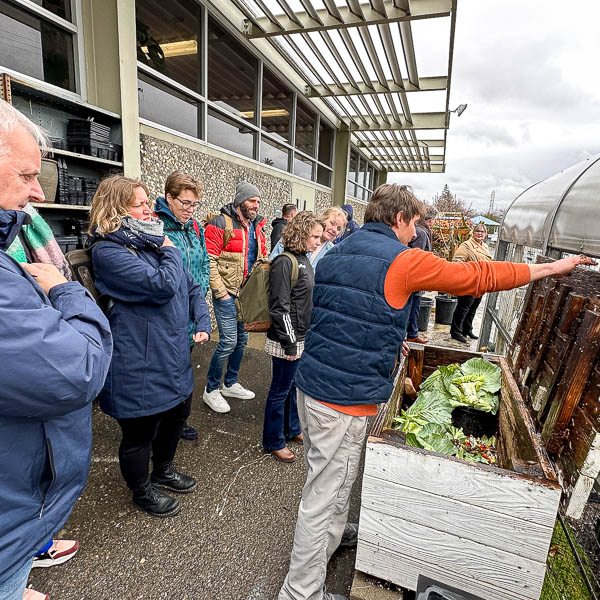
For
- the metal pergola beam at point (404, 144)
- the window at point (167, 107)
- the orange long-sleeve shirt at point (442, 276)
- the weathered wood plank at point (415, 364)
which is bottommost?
the weathered wood plank at point (415, 364)

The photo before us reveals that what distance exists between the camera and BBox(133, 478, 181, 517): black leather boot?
2318mm

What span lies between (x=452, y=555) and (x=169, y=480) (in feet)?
6.11

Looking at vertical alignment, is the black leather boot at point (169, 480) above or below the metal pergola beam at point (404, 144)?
below

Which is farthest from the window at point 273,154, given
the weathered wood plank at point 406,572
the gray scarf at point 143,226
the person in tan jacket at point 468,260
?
the weathered wood plank at point 406,572

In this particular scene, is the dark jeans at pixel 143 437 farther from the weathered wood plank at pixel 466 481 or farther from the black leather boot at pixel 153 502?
the weathered wood plank at pixel 466 481

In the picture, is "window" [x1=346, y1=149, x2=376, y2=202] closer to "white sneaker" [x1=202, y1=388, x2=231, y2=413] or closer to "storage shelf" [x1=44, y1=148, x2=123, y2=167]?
"storage shelf" [x1=44, y1=148, x2=123, y2=167]

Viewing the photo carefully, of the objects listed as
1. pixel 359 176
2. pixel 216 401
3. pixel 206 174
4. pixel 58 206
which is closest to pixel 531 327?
pixel 216 401

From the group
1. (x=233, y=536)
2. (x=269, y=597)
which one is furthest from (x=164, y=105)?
(x=269, y=597)

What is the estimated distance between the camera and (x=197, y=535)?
2.26 m

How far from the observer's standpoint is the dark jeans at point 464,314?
6.44m

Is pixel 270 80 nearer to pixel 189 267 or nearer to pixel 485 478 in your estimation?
pixel 189 267

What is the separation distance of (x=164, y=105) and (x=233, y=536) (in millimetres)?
5153

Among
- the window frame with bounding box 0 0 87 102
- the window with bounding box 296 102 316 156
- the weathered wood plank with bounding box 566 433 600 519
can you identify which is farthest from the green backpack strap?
the window with bounding box 296 102 316 156

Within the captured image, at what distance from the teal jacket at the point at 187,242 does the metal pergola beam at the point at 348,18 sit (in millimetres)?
3779
